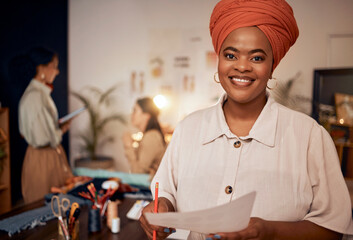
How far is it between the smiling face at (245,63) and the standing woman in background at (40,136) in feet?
8.91

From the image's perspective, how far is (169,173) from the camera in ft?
3.35

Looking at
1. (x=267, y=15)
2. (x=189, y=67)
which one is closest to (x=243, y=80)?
(x=267, y=15)

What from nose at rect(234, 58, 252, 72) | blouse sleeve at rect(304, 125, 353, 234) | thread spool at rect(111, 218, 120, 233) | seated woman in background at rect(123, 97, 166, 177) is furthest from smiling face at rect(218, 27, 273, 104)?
seated woman in background at rect(123, 97, 166, 177)

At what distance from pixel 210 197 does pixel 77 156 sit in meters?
5.08

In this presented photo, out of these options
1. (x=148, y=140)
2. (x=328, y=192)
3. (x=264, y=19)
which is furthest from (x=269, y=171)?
(x=148, y=140)

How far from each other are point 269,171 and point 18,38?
14.5 ft

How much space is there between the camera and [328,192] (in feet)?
2.77

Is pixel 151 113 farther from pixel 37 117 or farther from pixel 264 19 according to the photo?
pixel 264 19

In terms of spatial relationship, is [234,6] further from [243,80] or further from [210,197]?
[210,197]

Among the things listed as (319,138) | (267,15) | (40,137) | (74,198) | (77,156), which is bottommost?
(77,156)

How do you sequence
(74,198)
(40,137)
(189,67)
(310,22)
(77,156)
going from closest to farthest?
1. (74,198)
2. (40,137)
3. (310,22)
4. (189,67)
5. (77,156)

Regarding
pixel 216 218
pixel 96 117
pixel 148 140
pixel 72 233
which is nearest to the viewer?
pixel 216 218

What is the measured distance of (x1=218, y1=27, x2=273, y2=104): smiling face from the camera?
34.6 inches

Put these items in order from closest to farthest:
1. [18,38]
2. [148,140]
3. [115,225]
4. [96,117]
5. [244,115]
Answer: [244,115] → [115,225] → [148,140] → [18,38] → [96,117]
